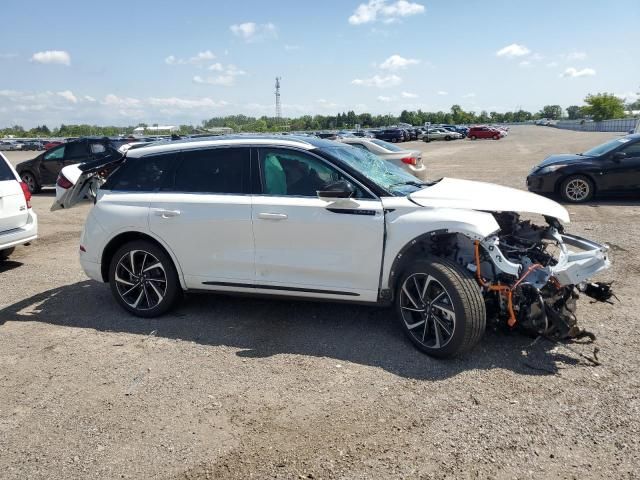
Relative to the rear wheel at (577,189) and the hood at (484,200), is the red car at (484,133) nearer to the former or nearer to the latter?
the rear wheel at (577,189)

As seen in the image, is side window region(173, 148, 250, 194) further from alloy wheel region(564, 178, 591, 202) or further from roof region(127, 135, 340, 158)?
alloy wheel region(564, 178, 591, 202)

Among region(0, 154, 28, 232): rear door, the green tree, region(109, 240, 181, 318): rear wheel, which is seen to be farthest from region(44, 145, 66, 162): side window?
the green tree

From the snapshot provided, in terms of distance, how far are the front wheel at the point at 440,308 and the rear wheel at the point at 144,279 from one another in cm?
235

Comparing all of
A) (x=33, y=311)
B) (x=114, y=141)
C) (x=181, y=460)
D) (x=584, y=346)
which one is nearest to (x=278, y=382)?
(x=181, y=460)

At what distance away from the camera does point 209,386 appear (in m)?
3.86

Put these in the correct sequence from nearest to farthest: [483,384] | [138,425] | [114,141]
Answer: [138,425] → [483,384] → [114,141]

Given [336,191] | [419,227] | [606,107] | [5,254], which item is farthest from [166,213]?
[606,107]

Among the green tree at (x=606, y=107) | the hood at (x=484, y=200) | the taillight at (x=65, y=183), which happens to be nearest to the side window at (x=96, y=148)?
the taillight at (x=65, y=183)

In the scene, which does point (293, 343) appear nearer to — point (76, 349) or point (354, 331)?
point (354, 331)

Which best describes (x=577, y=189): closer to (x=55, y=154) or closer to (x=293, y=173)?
(x=293, y=173)

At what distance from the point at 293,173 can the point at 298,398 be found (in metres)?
2.08

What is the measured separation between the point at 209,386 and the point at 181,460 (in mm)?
847

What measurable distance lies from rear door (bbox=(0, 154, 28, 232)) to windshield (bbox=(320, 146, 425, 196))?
497cm

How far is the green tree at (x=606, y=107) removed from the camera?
114688mm
